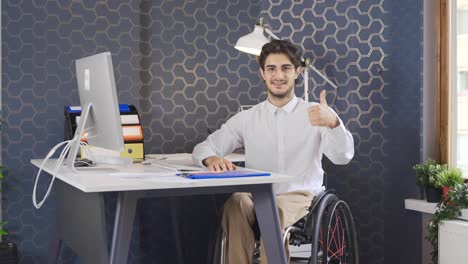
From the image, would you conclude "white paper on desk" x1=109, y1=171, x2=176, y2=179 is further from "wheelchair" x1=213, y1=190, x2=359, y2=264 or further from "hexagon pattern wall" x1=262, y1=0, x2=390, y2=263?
"hexagon pattern wall" x1=262, y1=0, x2=390, y2=263

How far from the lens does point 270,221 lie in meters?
2.68

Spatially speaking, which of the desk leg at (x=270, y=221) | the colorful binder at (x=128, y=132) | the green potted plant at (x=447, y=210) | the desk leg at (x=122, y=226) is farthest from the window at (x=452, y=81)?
the desk leg at (x=122, y=226)

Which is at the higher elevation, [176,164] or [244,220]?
[176,164]

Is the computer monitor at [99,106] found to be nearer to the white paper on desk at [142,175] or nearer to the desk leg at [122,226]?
the white paper on desk at [142,175]

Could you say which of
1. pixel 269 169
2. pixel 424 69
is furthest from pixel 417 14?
pixel 269 169

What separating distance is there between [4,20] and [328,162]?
2.06 meters

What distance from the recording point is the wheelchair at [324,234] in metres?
2.87

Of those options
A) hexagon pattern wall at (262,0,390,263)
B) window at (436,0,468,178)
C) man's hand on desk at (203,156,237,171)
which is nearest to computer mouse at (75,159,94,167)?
man's hand on desk at (203,156,237,171)

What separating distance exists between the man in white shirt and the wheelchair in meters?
0.10

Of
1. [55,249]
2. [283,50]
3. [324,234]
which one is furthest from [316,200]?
[55,249]

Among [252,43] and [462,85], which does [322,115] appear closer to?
[252,43]

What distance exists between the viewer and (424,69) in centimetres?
395

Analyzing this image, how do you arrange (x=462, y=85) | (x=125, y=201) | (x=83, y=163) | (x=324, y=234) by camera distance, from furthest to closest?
1. (x=462, y=85)
2. (x=83, y=163)
3. (x=324, y=234)
4. (x=125, y=201)

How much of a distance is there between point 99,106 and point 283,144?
933mm
